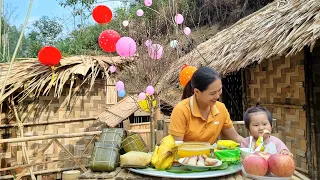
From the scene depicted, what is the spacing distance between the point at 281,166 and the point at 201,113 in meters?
0.74

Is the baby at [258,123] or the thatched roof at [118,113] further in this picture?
the thatched roof at [118,113]

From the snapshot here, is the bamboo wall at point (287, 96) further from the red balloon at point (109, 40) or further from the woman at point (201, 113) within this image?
the red balloon at point (109, 40)

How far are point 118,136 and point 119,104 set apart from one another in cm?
518

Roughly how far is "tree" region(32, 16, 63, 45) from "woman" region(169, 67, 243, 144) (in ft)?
54.8

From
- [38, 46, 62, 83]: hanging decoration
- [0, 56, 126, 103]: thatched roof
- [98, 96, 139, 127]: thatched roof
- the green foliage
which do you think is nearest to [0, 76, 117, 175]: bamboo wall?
[0, 56, 126, 103]: thatched roof

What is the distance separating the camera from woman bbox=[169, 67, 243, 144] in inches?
67.8

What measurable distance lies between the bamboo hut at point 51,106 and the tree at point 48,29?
37.2ft

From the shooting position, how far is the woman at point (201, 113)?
1.72 meters

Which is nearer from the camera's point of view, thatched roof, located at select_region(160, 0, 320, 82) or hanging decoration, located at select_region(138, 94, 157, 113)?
thatched roof, located at select_region(160, 0, 320, 82)

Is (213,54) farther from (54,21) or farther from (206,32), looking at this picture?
(54,21)

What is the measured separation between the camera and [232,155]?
1461 millimetres

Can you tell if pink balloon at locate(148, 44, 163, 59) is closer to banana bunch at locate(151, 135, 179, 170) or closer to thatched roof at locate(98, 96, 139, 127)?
thatched roof at locate(98, 96, 139, 127)

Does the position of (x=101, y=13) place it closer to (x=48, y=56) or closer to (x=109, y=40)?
(x=109, y=40)

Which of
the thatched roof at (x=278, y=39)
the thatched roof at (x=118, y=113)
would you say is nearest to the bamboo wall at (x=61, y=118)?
the thatched roof at (x=118, y=113)
